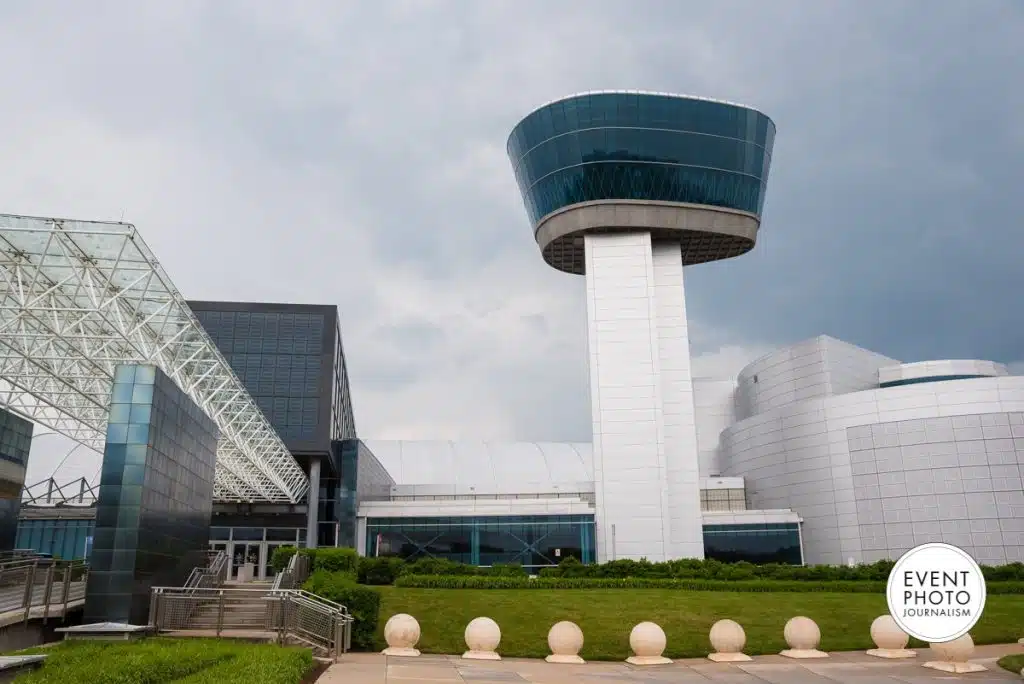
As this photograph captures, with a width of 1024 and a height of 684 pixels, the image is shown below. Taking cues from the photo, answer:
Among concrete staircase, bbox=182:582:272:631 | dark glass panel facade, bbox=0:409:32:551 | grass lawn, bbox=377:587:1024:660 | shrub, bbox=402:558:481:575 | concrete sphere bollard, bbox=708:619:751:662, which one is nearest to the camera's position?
concrete staircase, bbox=182:582:272:631

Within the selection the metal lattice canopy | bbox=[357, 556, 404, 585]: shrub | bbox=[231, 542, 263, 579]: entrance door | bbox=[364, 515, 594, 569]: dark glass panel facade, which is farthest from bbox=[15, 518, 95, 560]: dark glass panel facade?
bbox=[357, 556, 404, 585]: shrub

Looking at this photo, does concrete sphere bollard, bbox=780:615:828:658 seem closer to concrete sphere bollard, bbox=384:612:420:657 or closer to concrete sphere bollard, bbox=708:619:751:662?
concrete sphere bollard, bbox=708:619:751:662

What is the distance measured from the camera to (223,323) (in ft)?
206

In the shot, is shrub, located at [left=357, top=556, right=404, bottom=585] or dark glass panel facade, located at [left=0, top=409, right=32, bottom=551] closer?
dark glass panel facade, located at [left=0, top=409, right=32, bottom=551]

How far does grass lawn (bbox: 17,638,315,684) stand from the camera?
1230cm

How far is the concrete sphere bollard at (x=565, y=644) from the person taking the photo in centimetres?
2134

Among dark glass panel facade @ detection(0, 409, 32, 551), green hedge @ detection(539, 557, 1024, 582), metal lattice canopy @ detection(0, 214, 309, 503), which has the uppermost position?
metal lattice canopy @ detection(0, 214, 309, 503)

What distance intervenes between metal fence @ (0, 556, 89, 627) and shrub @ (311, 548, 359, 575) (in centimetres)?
1476

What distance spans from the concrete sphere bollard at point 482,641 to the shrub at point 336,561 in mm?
15820

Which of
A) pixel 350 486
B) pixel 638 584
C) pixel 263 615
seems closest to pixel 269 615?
pixel 263 615

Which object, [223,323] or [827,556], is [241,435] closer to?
[223,323]

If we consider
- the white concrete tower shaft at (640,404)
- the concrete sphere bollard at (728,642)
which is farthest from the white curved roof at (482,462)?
the concrete sphere bollard at (728,642)

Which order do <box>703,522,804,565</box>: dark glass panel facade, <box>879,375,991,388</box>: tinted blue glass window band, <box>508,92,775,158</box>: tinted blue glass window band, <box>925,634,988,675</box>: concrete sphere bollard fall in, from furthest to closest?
1. <box>879,375,991,388</box>: tinted blue glass window band
2. <box>703,522,804,565</box>: dark glass panel facade
3. <box>508,92,775,158</box>: tinted blue glass window band
4. <box>925,634,988,675</box>: concrete sphere bollard

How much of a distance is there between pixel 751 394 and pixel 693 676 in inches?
2551
